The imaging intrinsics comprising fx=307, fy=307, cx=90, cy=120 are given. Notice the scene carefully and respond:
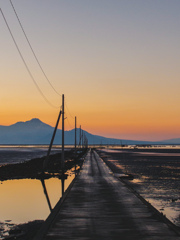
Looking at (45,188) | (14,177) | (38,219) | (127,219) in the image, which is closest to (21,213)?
(38,219)

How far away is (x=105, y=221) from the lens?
11773 millimetres

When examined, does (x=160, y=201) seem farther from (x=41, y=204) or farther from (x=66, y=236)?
(x=66, y=236)

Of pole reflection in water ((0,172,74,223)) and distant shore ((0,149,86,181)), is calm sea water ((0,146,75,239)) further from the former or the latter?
distant shore ((0,149,86,181))

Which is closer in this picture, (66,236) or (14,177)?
(66,236)

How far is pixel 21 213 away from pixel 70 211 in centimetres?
439

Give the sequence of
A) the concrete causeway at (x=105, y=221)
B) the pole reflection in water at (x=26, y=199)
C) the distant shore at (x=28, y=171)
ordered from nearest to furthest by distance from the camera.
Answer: the concrete causeway at (x=105, y=221), the pole reflection in water at (x=26, y=199), the distant shore at (x=28, y=171)

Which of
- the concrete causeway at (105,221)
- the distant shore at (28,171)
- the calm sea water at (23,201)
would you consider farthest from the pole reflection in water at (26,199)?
the distant shore at (28,171)

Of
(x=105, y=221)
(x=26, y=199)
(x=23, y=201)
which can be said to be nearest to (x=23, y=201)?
(x=23, y=201)

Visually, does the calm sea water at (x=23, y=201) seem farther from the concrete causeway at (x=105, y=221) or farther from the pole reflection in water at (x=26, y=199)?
the concrete causeway at (x=105, y=221)

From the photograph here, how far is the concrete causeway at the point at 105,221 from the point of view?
9891 mm

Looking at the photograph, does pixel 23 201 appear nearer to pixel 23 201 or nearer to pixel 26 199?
pixel 23 201

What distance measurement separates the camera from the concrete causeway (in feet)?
32.4

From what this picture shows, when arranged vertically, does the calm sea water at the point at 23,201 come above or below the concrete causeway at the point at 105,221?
below

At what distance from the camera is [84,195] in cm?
1809
